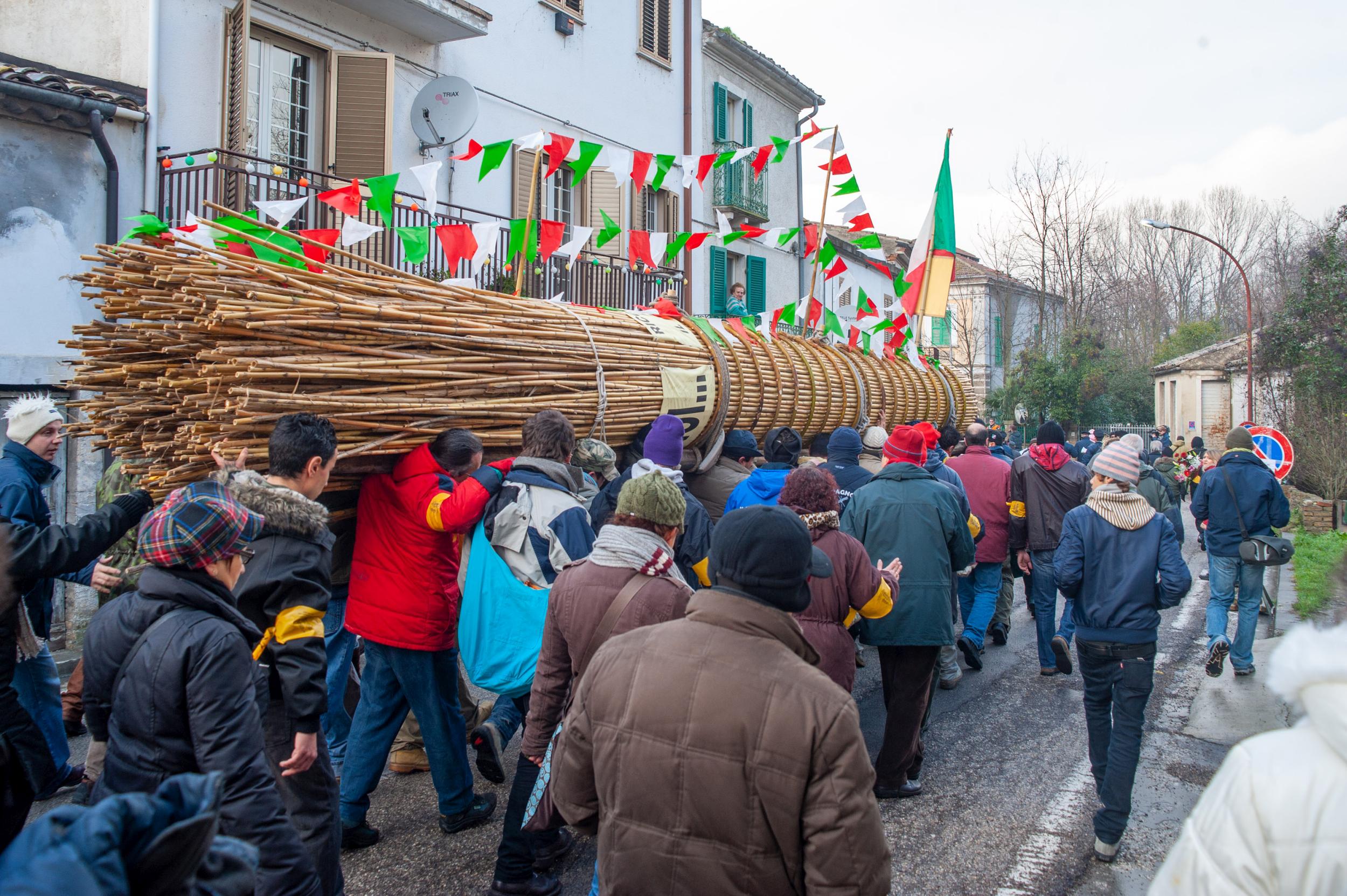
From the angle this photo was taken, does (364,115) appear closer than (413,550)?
No

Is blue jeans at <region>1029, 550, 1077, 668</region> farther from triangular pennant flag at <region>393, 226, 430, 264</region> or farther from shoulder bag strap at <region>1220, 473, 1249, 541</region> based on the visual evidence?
triangular pennant flag at <region>393, 226, 430, 264</region>

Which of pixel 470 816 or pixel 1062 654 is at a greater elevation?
pixel 1062 654

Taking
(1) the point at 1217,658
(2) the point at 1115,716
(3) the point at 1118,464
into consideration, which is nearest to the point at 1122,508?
(3) the point at 1118,464

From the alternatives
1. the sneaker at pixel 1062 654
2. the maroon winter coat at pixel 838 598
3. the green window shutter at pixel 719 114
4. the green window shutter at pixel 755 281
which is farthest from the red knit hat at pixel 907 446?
the green window shutter at pixel 755 281

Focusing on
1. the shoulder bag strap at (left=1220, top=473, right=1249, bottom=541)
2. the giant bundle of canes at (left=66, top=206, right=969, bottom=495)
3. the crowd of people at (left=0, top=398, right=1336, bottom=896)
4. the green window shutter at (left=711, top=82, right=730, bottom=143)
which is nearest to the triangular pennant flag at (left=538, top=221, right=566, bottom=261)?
the giant bundle of canes at (left=66, top=206, right=969, bottom=495)

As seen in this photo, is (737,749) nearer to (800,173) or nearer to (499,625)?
(499,625)

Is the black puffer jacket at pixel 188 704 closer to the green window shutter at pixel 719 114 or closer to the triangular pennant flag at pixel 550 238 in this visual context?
the triangular pennant flag at pixel 550 238

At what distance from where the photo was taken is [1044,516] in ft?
22.7

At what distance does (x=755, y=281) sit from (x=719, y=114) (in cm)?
342

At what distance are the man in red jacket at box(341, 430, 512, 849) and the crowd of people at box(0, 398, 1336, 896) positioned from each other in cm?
1

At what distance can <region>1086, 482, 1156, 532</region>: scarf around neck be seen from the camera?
434 centimetres

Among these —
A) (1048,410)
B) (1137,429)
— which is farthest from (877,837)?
(1137,429)

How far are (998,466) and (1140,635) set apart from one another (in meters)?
3.20

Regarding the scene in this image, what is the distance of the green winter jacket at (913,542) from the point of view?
182 inches
